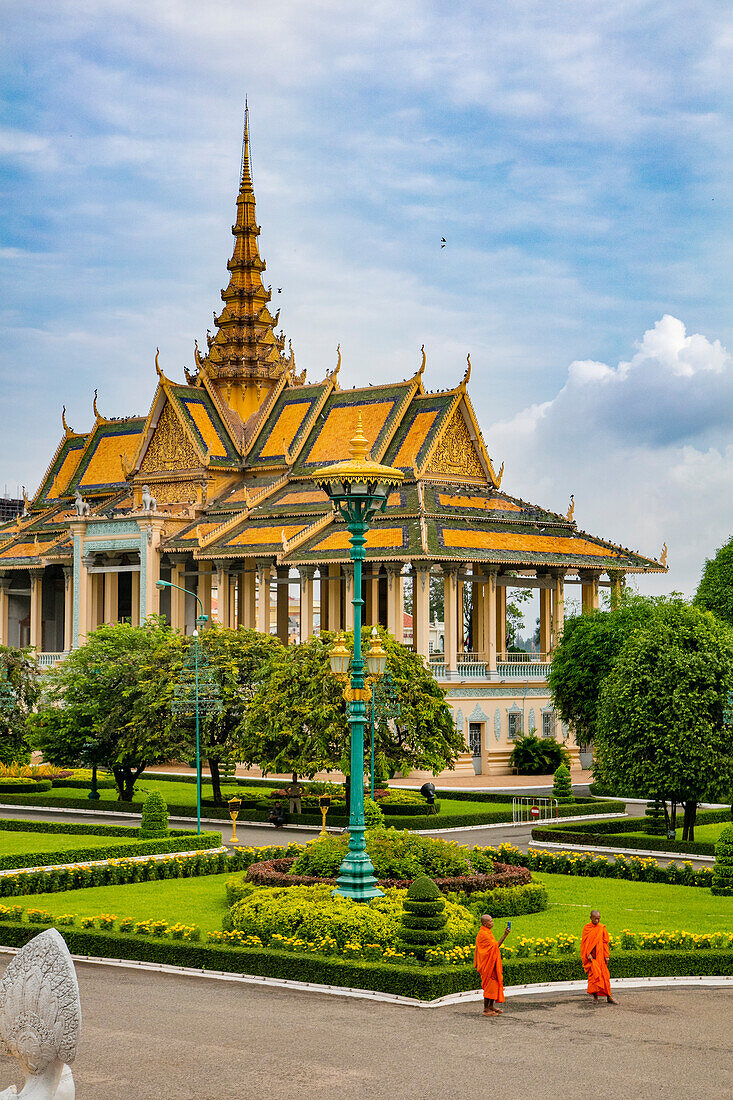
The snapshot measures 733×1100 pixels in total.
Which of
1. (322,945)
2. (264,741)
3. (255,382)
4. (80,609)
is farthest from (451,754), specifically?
(255,382)

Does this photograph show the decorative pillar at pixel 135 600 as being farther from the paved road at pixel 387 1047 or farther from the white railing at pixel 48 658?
the paved road at pixel 387 1047

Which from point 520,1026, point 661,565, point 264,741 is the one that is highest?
point 661,565

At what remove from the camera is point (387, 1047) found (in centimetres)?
1504

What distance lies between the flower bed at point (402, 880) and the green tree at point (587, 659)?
22.4m

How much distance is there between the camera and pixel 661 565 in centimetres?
5903

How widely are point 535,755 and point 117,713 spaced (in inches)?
648

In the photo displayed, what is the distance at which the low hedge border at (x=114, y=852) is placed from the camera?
28.4m

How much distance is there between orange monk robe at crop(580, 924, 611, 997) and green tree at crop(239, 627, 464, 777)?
19.2 meters

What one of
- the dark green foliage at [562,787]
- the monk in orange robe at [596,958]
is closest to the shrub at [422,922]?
the monk in orange robe at [596,958]

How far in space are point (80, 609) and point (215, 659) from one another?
2192 centimetres

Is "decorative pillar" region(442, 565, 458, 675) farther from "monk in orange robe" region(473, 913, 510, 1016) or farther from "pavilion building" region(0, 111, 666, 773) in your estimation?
"monk in orange robe" region(473, 913, 510, 1016)

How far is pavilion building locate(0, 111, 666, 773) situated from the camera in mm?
53500

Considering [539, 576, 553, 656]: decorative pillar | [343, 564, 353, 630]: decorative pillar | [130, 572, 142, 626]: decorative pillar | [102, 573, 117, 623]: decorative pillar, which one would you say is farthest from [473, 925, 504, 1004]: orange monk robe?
[102, 573, 117, 623]: decorative pillar

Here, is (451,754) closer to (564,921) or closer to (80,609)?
(564,921)
